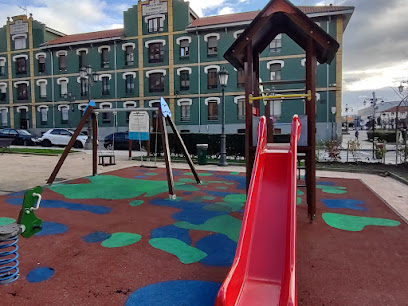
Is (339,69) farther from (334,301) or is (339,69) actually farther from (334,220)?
(334,301)

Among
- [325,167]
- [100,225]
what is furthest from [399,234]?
[325,167]

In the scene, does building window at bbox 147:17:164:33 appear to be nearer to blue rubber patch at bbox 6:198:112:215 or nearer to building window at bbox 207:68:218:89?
building window at bbox 207:68:218:89

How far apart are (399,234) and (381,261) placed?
4.22ft

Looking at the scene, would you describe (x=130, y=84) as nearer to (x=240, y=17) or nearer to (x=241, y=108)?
(x=241, y=108)

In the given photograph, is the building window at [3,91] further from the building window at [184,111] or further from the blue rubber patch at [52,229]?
the blue rubber patch at [52,229]

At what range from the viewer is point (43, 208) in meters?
6.36

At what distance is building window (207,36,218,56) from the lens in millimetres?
29859

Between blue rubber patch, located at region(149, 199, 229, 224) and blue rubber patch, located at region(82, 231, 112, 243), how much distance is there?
1.33 meters

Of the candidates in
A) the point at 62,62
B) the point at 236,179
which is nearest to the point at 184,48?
the point at 62,62

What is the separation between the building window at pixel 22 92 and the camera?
120ft

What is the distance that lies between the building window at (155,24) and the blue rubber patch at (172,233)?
29.7m

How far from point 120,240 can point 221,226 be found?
1.66m

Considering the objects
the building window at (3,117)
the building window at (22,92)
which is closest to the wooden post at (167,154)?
the building window at (22,92)

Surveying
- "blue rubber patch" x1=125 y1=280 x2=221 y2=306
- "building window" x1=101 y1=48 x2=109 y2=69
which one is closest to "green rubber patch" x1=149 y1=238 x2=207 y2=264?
"blue rubber patch" x1=125 y1=280 x2=221 y2=306
